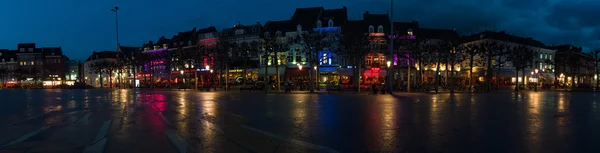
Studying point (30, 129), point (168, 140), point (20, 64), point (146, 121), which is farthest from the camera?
point (20, 64)

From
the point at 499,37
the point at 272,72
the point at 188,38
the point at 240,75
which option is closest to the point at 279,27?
the point at 272,72

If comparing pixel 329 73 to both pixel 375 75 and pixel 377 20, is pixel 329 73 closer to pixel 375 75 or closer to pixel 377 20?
pixel 375 75

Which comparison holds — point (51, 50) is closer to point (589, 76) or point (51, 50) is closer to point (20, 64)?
point (20, 64)

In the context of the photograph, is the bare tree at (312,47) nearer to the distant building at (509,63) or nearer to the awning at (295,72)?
the awning at (295,72)

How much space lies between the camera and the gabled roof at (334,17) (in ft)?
208

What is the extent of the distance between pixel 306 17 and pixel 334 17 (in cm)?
486

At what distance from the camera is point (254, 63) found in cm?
6681

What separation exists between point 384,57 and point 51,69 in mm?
86573

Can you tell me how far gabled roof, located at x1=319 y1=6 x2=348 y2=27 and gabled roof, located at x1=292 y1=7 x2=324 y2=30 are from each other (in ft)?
3.35

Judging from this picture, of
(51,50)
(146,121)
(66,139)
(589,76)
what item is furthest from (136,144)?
(51,50)

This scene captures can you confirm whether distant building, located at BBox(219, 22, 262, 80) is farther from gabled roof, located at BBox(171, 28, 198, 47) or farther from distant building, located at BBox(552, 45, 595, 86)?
distant building, located at BBox(552, 45, 595, 86)

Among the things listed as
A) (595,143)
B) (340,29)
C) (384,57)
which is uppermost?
(340,29)

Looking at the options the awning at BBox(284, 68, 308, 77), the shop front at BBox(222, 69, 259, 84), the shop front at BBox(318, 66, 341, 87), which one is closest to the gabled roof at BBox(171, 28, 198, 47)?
the shop front at BBox(222, 69, 259, 84)

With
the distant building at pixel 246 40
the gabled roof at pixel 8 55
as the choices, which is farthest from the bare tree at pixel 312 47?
the gabled roof at pixel 8 55
